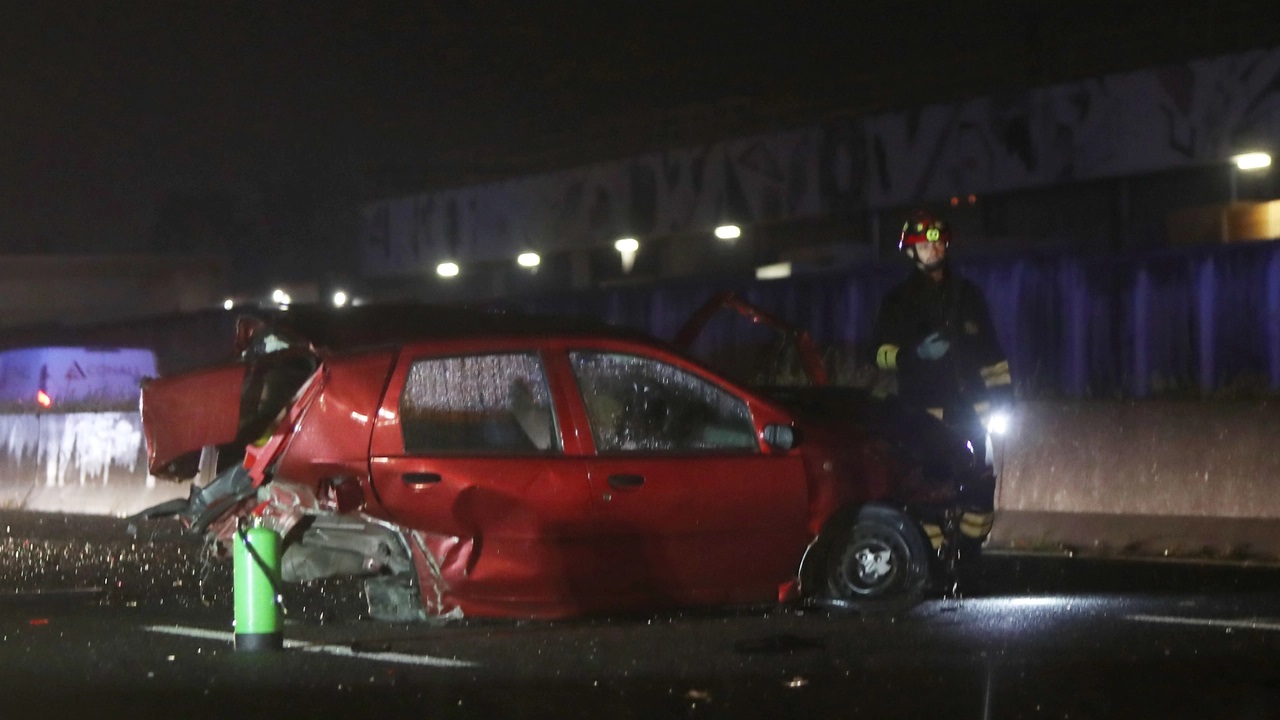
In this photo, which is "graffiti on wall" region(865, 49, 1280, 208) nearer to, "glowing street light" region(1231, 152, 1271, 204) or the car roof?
"glowing street light" region(1231, 152, 1271, 204)

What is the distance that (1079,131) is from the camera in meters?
32.2

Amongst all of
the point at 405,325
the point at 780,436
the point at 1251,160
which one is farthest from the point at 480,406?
the point at 1251,160

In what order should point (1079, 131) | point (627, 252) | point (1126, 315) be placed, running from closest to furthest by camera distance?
1. point (1126, 315)
2. point (1079, 131)
3. point (627, 252)

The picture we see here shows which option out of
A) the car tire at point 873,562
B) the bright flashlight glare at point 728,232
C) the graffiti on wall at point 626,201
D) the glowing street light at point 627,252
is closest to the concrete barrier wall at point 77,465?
the car tire at point 873,562

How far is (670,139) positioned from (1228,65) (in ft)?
44.7

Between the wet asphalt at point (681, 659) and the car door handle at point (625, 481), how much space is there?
731 mm

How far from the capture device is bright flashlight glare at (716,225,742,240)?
128ft

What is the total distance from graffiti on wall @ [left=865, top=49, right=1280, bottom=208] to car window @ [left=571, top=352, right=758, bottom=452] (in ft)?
77.9

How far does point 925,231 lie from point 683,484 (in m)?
2.49

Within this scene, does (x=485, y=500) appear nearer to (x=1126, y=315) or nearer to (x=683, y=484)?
(x=683, y=484)

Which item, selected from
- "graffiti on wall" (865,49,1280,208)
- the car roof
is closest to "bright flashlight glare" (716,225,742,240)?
"graffiti on wall" (865,49,1280,208)

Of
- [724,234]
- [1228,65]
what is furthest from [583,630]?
[724,234]

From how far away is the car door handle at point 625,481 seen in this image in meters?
8.09

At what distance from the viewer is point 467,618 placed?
27.0 feet
